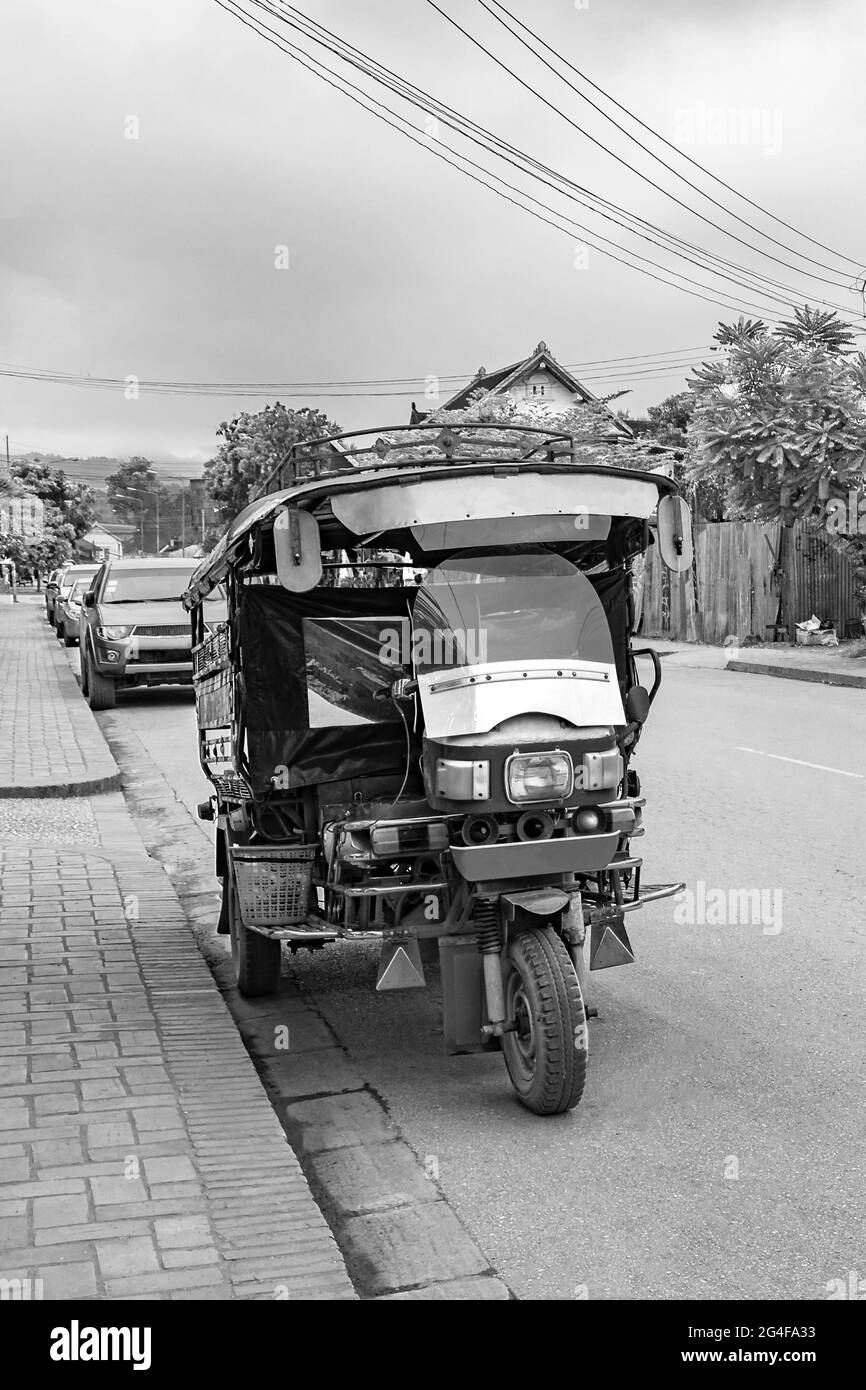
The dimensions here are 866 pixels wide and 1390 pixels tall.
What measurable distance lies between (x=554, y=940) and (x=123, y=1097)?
1.54 m

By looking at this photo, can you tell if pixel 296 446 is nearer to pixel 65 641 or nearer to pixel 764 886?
pixel 764 886

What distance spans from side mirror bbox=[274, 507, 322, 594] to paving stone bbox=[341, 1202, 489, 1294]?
212 cm

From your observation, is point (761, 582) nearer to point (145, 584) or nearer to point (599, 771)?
point (145, 584)

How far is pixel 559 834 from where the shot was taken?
15.4 ft

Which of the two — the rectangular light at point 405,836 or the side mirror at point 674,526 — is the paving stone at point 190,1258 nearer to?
the rectangular light at point 405,836

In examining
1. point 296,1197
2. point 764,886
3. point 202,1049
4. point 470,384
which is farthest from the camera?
point 470,384

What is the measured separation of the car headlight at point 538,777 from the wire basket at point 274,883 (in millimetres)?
1142

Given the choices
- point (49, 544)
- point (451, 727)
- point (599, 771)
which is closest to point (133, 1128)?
point (451, 727)

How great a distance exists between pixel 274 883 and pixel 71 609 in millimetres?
23818

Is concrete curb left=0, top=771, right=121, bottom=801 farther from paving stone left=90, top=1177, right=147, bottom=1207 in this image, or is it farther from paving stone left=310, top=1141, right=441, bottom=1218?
paving stone left=90, top=1177, right=147, bottom=1207

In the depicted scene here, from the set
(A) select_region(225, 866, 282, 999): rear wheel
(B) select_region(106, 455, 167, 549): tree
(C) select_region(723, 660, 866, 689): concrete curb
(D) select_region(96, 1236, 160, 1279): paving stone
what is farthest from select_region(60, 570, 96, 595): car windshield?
(B) select_region(106, 455, 167, 549): tree

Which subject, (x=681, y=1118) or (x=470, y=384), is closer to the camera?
(x=681, y=1118)

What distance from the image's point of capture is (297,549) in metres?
4.78
